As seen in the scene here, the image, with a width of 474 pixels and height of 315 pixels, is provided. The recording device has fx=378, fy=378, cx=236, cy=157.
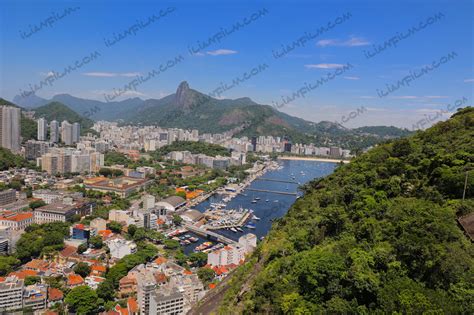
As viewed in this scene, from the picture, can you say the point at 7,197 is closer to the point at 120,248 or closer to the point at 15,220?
the point at 15,220

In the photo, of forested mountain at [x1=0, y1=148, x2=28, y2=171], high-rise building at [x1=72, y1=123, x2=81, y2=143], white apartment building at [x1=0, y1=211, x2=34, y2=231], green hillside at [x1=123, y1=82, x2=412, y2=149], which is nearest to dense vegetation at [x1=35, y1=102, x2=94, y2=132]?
high-rise building at [x1=72, y1=123, x2=81, y2=143]

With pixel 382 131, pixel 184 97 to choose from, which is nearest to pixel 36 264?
pixel 382 131

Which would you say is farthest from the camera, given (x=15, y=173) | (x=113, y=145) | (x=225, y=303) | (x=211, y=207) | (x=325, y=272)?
(x=113, y=145)

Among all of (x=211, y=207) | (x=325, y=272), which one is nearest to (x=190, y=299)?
(x=325, y=272)

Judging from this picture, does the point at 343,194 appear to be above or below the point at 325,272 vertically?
above

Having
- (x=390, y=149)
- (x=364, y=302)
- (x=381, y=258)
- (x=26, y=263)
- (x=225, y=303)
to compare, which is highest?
(x=390, y=149)

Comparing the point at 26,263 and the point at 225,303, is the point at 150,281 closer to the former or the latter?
the point at 225,303
